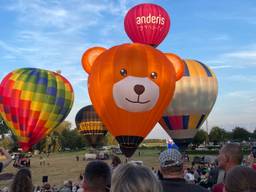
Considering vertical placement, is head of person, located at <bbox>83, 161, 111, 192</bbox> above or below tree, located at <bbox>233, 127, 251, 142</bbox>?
below

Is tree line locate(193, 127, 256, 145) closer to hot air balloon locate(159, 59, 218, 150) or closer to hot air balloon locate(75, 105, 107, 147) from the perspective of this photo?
hot air balloon locate(75, 105, 107, 147)

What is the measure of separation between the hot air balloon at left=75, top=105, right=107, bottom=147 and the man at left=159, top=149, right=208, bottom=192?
A: 68.3 ft

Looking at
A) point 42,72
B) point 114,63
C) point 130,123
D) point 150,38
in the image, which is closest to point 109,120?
point 130,123

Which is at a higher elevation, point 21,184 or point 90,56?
point 90,56

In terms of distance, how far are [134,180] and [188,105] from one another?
14605 millimetres

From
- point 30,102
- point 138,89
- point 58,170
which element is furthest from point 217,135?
point 138,89

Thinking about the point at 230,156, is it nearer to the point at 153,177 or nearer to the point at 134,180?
the point at 153,177

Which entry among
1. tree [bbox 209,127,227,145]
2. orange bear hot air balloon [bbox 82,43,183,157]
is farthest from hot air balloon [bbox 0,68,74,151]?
tree [bbox 209,127,227,145]

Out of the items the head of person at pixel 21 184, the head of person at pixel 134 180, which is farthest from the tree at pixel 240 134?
the head of person at pixel 134 180

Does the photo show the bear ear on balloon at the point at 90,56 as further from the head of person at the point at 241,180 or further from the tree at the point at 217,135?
the tree at the point at 217,135

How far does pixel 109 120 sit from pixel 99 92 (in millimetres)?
869

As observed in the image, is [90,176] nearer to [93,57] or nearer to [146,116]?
[146,116]

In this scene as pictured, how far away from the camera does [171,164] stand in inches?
106

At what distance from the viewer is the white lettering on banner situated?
1501cm
